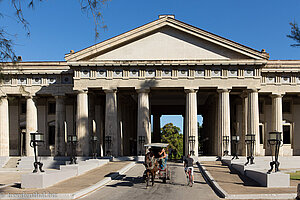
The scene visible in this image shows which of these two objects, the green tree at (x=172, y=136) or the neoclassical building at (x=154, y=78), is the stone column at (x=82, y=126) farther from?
the green tree at (x=172, y=136)

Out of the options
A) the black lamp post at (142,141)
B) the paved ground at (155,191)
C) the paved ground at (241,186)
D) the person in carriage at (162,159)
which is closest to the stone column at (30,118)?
the black lamp post at (142,141)

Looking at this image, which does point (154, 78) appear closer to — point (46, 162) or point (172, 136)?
point (46, 162)

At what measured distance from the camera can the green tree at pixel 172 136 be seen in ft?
394

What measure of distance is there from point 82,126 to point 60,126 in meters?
5.24

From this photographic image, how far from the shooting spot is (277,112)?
45.4m

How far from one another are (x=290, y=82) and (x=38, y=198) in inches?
1455

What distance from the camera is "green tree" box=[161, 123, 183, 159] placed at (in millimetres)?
119975

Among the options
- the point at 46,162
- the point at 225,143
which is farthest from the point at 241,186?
the point at 46,162

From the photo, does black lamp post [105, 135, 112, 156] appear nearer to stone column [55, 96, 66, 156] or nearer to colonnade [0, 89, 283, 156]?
colonnade [0, 89, 283, 156]

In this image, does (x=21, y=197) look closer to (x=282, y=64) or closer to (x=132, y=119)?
(x=282, y=64)

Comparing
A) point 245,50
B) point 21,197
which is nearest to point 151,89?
point 245,50

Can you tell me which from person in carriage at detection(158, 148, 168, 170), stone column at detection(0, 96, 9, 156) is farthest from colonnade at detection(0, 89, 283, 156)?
person in carriage at detection(158, 148, 168, 170)

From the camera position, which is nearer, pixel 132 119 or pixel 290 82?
pixel 290 82

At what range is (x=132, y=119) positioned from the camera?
62281 mm
